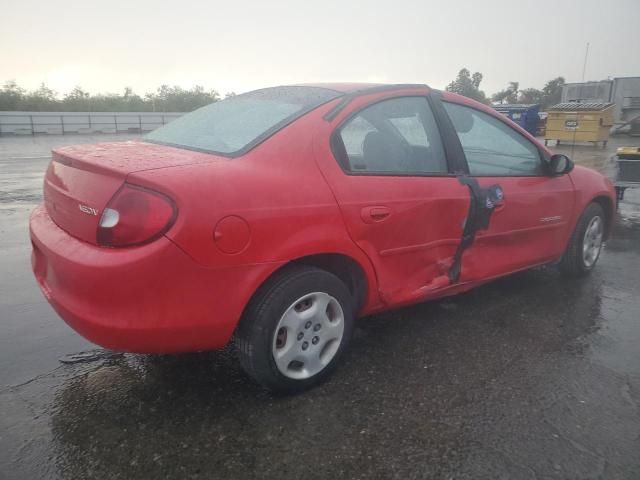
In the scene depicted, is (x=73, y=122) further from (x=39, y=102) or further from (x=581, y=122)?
(x=581, y=122)

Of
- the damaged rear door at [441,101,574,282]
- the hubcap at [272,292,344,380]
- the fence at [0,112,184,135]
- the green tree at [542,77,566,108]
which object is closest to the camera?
the hubcap at [272,292,344,380]

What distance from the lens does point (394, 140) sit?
2893mm

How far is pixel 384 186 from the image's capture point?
2658mm

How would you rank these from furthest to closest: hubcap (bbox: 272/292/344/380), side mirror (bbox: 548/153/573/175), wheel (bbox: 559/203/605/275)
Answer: wheel (bbox: 559/203/605/275), side mirror (bbox: 548/153/573/175), hubcap (bbox: 272/292/344/380)

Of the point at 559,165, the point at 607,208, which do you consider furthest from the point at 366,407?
the point at 607,208

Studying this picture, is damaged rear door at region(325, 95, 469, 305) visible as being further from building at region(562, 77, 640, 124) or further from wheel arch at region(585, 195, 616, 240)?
building at region(562, 77, 640, 124)

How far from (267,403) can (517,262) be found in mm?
2136

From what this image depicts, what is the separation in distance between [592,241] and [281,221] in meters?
3.31

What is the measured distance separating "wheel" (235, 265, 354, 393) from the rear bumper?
10cm

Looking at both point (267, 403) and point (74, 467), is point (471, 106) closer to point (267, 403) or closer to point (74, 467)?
point (267, 403)

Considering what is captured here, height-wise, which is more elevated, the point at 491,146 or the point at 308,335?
the point at 491,146

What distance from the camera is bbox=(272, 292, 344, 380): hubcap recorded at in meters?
2.38

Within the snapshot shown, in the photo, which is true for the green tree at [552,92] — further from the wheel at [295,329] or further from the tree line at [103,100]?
the wheel at [295,329]

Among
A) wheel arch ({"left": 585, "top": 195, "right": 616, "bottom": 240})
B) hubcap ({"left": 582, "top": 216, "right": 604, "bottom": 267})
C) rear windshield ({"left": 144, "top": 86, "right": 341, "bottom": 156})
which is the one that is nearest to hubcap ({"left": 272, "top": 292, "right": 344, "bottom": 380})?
rear windshield ({"left": 144, "top": 86, "right": 341, "bottom": 156})
